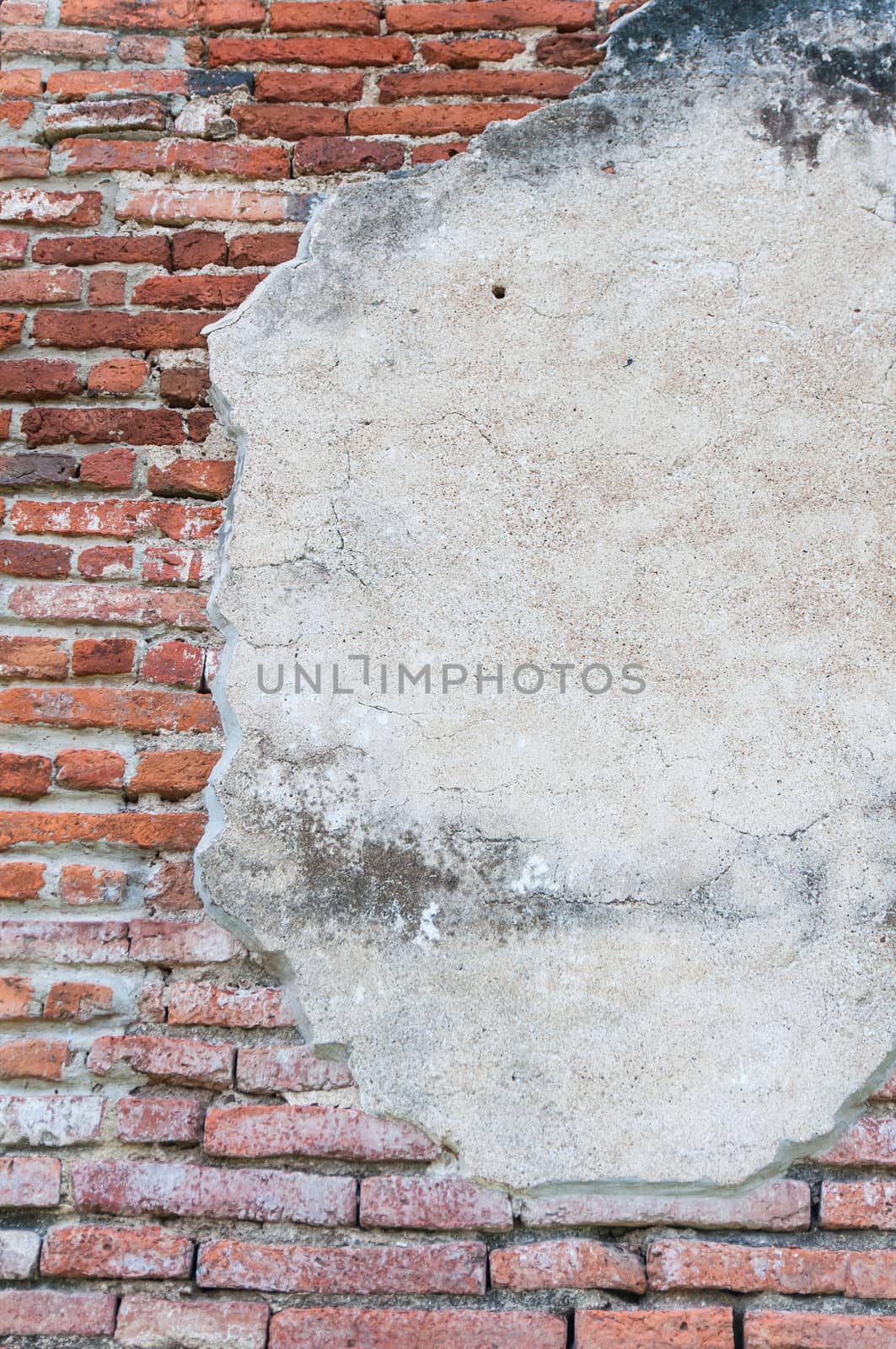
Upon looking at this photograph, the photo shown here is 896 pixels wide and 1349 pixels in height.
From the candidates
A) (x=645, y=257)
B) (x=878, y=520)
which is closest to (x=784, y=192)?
(x=645, y=257)

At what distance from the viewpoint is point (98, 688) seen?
199 cm

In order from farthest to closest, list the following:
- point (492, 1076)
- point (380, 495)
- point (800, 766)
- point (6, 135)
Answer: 1. point (6, 135)
2. point (380, 495)
3. point (800, 766)
4. point (492, 1076)

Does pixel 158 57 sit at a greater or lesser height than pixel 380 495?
greater

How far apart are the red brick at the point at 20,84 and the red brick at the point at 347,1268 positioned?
2.15m

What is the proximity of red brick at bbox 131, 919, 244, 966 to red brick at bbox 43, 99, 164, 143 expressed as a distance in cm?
155

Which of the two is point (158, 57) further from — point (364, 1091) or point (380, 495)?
point (364, 1091)

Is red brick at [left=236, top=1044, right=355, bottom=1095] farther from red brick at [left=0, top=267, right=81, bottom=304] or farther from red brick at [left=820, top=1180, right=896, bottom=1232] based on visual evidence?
red brick at [left=0, top=267, right=81, bottom=304]

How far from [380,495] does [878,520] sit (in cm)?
83

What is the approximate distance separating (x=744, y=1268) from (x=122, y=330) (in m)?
1.89

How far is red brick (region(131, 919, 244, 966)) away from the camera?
183 cm

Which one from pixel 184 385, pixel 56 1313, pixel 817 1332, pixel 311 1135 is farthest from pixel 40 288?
pixel 817 1332

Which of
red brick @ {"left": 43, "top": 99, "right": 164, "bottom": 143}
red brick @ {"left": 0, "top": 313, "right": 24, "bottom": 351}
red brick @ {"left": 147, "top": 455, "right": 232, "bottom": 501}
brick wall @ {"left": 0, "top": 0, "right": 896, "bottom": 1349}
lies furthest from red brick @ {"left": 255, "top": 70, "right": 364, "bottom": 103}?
red brick @ {"left": 147, "top": 455, "right": 232, "bottom": 501}

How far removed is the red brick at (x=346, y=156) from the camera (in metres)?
2.23

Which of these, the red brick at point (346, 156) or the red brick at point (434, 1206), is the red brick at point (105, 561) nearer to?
the red brick at point (346, 156)
